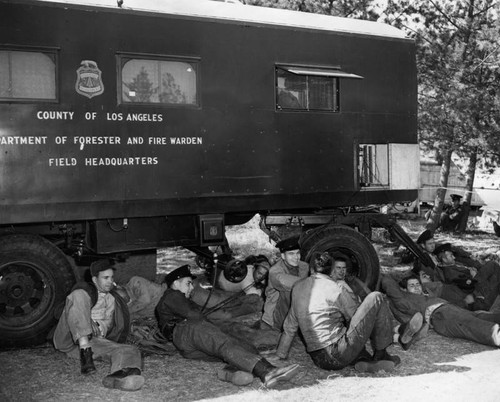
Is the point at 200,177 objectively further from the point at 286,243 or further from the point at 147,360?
the point at 147,360

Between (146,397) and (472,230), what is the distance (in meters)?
12.9

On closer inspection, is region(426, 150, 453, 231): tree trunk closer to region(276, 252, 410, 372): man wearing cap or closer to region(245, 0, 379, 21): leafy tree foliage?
region(245, 0, 379, 21): leafy tree foliage

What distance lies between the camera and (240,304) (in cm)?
796

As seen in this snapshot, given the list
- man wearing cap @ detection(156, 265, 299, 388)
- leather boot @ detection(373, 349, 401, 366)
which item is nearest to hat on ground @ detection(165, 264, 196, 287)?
man wearing cap @ detection(156, 265, 299, 388)

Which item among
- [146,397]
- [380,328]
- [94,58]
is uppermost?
[94,58]

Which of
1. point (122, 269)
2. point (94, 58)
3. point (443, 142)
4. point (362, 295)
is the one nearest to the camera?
point (94, 58)

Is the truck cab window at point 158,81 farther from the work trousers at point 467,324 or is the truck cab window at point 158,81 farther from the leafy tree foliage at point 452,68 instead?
the leafy tree foliage at point 452,68

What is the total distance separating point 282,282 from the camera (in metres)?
6.96

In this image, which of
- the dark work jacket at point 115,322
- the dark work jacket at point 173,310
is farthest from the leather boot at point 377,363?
the dark work jacket at point 115,322

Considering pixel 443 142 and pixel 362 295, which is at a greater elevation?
pixel 443 142

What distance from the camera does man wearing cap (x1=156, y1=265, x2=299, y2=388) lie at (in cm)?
543

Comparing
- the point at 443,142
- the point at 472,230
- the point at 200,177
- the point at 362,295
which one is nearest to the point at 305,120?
the point at 200,177

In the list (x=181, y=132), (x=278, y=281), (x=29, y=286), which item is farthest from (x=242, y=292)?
(x=29, y=286)

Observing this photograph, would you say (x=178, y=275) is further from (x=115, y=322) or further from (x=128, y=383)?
(x=128, y=383)
